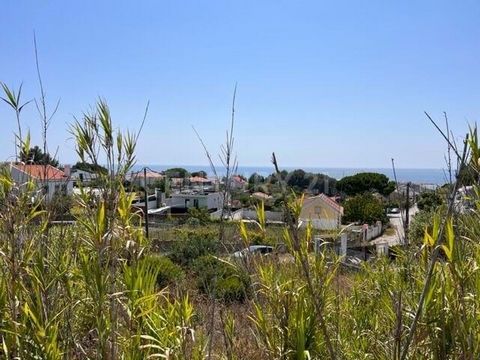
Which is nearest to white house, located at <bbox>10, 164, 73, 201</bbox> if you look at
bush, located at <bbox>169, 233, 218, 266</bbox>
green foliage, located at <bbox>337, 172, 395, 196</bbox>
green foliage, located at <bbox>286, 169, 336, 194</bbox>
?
green foliage, located at <bbox>286, 169, 336, 194</bbox>

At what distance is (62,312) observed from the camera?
1.67 metres

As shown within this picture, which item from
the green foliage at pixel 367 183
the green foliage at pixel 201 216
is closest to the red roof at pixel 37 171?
the green foliage at pixel 201 216

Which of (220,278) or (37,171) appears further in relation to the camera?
(220,278)

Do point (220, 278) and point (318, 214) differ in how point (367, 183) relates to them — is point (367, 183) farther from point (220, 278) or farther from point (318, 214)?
point (318, 214)

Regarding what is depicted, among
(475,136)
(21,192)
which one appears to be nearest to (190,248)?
(21,192)

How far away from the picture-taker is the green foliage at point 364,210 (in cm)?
3284

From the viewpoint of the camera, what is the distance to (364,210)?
109 ft

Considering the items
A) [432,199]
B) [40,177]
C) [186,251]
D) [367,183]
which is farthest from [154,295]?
[367,183]

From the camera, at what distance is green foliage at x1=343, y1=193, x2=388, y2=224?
3284 centimetres

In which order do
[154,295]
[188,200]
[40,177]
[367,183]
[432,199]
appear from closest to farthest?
[154,295], [40,177], [432,199], [188,200], [367,183]

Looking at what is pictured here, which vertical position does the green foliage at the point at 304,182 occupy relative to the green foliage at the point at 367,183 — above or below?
above

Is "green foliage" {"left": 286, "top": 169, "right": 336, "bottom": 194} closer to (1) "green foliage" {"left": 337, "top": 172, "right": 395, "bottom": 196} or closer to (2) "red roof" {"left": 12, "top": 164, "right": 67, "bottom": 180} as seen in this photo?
(2) "red roof" {"left": 12, "top": 164, "right": 67, "bottom": 180}

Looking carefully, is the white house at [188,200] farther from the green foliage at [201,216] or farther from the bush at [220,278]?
the bush at [220,278]

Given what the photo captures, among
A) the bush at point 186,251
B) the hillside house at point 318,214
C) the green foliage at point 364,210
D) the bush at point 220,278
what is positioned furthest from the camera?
the green foliage at point 364,210
